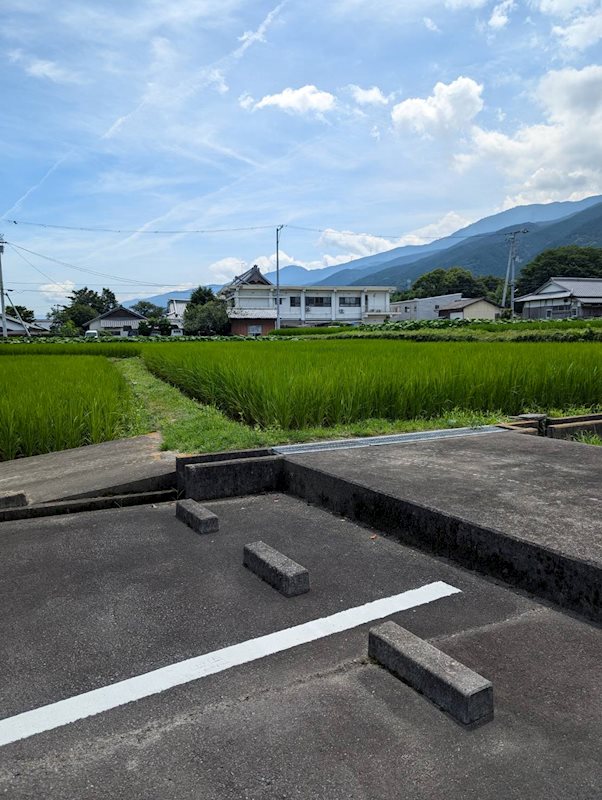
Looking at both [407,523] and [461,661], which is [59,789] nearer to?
[461,661]

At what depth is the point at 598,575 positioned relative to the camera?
92.0 inches

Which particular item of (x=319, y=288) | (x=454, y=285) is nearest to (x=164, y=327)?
(x=319, y=288)

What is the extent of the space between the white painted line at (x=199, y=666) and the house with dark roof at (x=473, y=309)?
5825 cm

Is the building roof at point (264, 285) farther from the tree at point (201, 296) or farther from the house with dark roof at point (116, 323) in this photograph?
the house with dark roof at point (116, 323)

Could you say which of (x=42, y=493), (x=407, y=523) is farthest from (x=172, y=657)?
(x=42, y=493)

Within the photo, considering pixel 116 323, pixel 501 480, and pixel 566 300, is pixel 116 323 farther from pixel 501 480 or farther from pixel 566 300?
pixel 501 480

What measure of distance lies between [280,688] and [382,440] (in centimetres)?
374

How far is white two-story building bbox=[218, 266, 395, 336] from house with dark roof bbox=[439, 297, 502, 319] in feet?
24.4

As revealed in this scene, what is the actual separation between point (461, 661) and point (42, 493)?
3590mm

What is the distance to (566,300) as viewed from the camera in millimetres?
50438

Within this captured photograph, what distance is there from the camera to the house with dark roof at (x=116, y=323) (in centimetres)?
6831

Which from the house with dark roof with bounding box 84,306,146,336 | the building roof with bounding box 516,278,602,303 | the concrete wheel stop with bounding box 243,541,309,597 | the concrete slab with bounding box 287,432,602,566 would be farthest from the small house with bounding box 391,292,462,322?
the concrete wheel stop with bounding box 243,541,309,597

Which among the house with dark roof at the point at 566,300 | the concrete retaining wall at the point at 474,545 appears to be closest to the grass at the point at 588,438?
the concrete retaining wall at the point at 474,545

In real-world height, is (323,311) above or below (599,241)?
below
